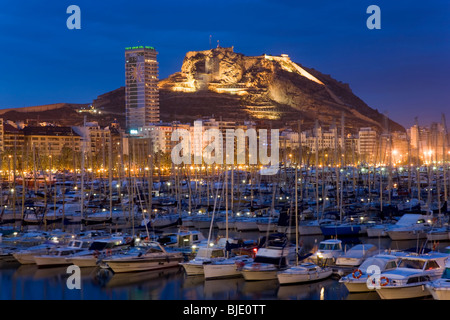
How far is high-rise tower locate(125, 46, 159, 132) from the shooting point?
16250 centimetres

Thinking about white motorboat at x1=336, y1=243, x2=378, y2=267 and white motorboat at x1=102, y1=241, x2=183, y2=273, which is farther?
white motorboat at x1=102, y1=241, x2=183, y2=273

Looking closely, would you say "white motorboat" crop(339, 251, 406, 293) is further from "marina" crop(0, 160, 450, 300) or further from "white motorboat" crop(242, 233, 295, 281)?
"white motorboat" crop(242, 233, 295, 281)

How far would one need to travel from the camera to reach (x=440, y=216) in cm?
3312

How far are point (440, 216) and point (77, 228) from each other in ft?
66.8

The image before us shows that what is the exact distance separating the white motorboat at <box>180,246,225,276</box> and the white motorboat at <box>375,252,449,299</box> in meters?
6.85

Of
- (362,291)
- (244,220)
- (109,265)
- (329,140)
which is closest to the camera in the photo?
(362,291)

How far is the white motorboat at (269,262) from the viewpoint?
70.2 ft

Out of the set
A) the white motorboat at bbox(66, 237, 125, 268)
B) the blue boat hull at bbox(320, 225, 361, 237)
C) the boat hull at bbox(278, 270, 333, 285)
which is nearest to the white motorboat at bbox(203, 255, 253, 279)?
the boat hull at bbox(278, 270, 333, 285)

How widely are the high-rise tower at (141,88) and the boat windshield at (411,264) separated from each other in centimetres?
14425

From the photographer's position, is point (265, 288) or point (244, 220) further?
point (244, 220)

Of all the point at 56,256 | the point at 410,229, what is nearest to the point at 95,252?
the point at 56,256

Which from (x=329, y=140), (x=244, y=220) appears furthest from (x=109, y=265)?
(x=329, y=140)
